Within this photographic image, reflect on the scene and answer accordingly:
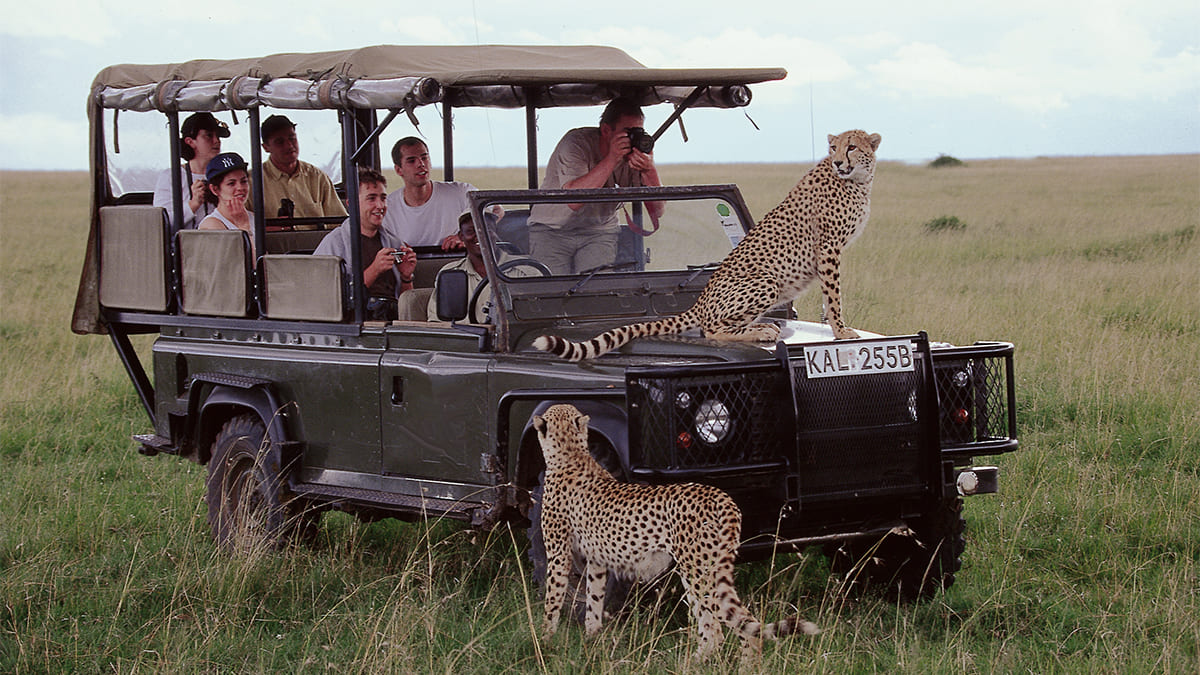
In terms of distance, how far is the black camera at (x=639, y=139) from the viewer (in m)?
6.54

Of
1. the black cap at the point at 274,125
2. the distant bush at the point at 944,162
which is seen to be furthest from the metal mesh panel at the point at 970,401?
the distant bush at the point at 944,162

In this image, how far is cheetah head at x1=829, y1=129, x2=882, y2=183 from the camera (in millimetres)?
5512

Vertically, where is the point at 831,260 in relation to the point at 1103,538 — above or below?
above

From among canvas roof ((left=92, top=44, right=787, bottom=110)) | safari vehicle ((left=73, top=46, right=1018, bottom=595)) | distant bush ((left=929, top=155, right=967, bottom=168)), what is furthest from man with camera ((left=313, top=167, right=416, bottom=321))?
distant bush ((left=929, top=155, right=967, bottom=168))

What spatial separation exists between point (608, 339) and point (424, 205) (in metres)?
1.87

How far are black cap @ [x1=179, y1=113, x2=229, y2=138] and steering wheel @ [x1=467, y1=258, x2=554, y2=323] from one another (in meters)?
2.06

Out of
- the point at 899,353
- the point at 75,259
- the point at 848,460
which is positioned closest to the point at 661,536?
the point at 848,460

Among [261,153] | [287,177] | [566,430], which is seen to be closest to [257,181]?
[261,153]

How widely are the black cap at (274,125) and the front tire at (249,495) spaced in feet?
5.28

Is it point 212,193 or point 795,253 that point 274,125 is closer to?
point 212,193

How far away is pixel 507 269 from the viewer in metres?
5.64

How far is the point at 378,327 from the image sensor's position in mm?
5828

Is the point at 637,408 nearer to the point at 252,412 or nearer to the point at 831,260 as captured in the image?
the point at 831,260

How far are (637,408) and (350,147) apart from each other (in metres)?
1.96
